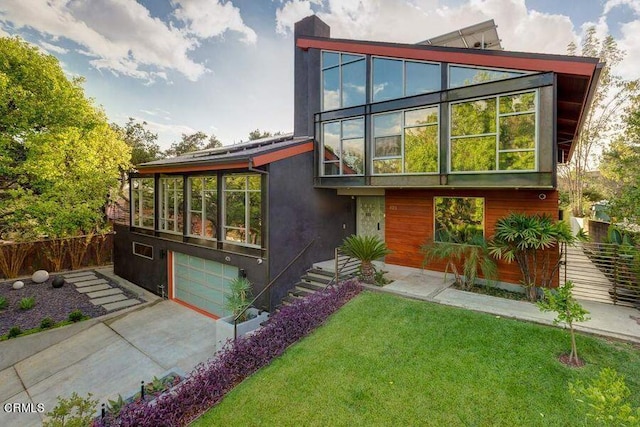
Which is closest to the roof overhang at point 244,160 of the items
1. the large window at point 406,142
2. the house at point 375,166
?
the house at point 375,166

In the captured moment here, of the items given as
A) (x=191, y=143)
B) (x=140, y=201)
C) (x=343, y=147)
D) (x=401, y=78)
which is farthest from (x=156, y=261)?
(x=191, y=143)

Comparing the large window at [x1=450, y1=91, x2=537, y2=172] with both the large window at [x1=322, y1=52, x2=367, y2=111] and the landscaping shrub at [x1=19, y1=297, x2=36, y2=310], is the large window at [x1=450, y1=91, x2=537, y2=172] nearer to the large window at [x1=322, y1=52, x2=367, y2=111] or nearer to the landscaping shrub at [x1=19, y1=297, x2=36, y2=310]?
the large window at [x1=322, y1=52, x2=367, y2=111]

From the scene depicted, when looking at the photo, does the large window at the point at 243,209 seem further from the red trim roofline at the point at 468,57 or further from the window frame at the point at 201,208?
the red trim roofline at the point at 468,57

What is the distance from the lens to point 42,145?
10.4 m

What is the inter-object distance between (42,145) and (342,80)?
1093 centimetres

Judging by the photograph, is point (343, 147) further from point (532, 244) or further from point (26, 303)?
point (26, 303)

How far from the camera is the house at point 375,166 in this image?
23.9 ft

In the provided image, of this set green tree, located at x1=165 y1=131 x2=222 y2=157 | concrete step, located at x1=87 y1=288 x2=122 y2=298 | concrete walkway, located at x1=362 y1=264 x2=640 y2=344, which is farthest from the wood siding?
green tree, located at x1=165 y1=131 x2=222 y2=157

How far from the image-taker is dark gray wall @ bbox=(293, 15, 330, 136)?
11.3 m

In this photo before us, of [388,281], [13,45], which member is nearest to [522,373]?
[388,281]

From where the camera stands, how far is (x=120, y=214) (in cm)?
1919

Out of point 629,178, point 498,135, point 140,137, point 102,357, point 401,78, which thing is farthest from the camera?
point 140,137

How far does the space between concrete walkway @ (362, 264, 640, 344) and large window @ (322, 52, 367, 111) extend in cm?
616

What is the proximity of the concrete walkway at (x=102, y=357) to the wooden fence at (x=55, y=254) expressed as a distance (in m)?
7.32
